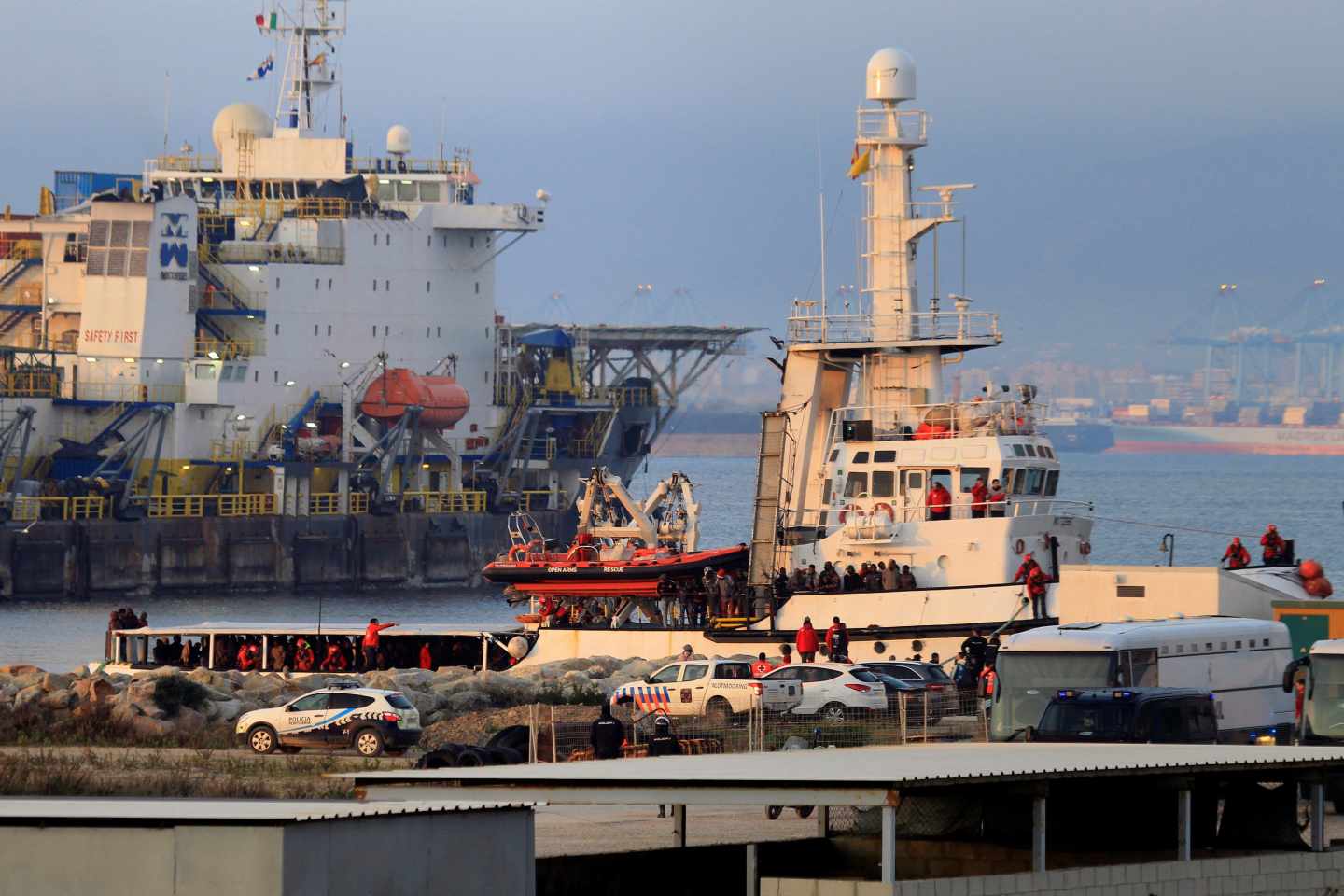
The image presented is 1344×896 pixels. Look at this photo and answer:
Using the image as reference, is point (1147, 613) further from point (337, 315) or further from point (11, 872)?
point (337, 315)

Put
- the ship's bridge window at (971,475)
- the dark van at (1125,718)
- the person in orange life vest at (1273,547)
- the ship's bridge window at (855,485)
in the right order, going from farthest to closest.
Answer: the ship's bridge window at (855,485)
the ship's bridge window at (971,475)
the person in orange life vest at (1273,547)
the dark van at (1125,718)

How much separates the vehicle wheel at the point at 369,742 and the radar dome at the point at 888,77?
15.6 m

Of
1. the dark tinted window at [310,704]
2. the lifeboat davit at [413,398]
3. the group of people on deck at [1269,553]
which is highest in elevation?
the lifeboat davit at [413,398]

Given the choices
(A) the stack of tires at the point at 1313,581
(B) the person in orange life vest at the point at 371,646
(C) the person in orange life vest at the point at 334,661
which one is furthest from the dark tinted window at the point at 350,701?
(A) the stack of tires at the point at 1313,581

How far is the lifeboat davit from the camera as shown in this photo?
8588cm

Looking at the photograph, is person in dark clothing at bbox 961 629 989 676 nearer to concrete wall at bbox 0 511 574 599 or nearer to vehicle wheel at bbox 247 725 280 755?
vehicle wheel at bbox 247 725 280 755

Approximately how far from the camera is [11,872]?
13.8m

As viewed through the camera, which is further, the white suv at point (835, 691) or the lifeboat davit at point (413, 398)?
the lifeboat davit at point (413, 398)

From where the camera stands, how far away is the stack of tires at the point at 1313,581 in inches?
1313

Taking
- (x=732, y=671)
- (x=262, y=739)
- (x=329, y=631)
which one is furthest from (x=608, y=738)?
(x=329, y=631)

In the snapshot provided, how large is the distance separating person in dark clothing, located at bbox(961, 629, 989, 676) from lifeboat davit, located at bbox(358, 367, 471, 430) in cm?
5397

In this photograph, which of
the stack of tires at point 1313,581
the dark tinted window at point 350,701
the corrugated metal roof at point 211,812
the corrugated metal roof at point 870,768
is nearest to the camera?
the corrugated metal roof at point 211,812

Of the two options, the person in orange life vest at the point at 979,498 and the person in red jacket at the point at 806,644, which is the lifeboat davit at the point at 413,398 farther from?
the person in red jacket at the point at 806,644

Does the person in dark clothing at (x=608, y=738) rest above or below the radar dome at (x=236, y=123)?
below
